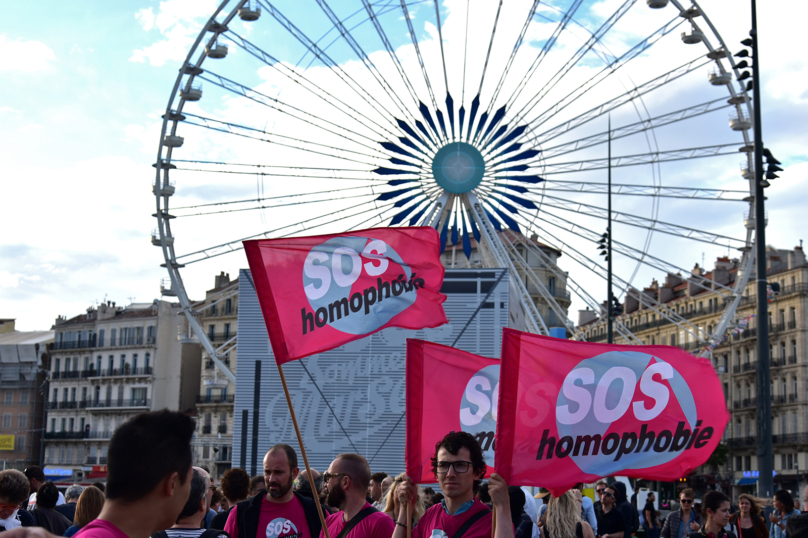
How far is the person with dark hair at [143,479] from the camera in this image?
3174mm

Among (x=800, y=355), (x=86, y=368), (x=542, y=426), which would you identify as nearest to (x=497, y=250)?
(x=542, y=426)

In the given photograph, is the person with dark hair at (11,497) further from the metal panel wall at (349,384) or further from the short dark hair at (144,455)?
the metal panel wall at (349,384)

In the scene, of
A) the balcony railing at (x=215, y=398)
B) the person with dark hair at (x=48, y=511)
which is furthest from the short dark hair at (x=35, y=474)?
the balcony railing at (x=215, y=398)

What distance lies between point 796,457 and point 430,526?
66977mm

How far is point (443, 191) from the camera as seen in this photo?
27.4 meters

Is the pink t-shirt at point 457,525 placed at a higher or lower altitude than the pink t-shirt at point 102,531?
lower

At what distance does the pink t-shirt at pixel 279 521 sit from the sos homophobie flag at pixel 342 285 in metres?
1.30

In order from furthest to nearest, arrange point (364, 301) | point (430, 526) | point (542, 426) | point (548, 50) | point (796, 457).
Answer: point (796, 457) → point (548, 50) → point (364, 301) → point (542, 426) → point (430, 526)

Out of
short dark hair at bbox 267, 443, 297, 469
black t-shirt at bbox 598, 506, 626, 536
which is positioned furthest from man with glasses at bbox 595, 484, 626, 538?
short dark hair at bbox 267, 443, 297, 469

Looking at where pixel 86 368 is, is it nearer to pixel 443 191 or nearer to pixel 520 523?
pixel 443 191

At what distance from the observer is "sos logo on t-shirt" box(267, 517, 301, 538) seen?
641 centimetres

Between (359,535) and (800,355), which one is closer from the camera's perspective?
(359,535)

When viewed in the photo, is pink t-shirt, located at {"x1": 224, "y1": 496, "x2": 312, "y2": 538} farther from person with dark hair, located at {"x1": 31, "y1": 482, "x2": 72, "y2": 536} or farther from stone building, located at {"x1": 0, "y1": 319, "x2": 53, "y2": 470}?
stone building, located at {"x1": 0, "y1": 319, "x2": 53, "y2": 470}

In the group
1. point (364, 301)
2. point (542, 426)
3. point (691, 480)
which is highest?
Answer: point (364, 301)
